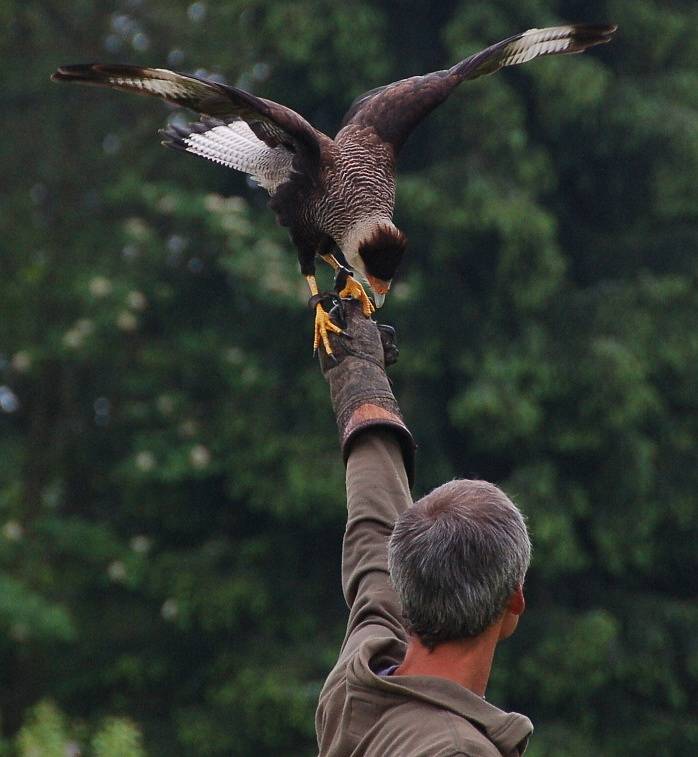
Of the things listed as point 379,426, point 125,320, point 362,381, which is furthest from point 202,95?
point 125,320

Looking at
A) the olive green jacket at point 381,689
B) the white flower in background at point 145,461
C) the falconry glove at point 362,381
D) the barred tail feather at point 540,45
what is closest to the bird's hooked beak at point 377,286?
the barred tail feather at point 540,45

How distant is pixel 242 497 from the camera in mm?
9938

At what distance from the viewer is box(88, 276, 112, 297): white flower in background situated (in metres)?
9.00

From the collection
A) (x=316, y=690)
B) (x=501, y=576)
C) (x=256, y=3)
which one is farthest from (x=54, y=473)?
(x=501, y=576)

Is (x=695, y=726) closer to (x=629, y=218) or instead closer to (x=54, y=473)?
(x=629, y=218)

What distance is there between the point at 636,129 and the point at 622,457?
7.55ft

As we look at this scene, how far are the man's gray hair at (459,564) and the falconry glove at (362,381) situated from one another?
1.66 ft

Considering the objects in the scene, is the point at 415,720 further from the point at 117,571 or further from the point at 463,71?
the point at 117,571

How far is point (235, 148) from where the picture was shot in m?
4.13

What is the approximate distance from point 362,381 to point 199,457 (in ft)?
22.2

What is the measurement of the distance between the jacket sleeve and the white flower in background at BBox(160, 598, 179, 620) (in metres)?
7.30

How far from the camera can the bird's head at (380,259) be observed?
3.50 m

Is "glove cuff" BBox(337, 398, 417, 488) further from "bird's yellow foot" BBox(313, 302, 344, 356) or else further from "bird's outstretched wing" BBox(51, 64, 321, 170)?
"bird's outstretched wing" BBox(51, 64, 321, 170)

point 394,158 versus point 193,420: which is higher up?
point 193,420
